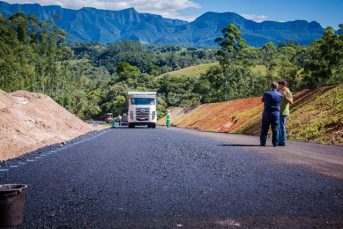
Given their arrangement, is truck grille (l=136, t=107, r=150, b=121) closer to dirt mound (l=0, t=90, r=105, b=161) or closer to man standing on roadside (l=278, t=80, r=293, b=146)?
dirt mound (l=0, t=90, r=105, b=161)

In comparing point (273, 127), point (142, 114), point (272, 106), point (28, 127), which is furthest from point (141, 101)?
point (272, 106)

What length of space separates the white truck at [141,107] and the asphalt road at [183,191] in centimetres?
Result: 2471

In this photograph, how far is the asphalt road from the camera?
4.77 metres

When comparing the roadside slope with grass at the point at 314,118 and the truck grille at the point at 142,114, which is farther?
the truck grille at the point at 142,114

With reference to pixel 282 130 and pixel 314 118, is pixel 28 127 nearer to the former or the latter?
pixel 282 130

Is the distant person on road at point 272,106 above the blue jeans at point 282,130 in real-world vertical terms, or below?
above

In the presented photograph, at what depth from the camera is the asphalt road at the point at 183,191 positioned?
15.6 ft

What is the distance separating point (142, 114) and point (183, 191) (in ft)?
96.2

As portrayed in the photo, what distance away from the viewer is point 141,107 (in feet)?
116

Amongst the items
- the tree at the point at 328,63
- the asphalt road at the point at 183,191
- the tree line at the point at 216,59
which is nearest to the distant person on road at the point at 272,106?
the asphalt road at the point at 183,191

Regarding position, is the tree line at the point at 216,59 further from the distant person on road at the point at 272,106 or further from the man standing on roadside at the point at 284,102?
the distant person on road at the point at 272,106

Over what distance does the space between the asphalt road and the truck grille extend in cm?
2470

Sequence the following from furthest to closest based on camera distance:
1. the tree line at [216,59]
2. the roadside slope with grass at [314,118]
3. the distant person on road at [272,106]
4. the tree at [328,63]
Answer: the tree line at [216,59] → the tree at [328,63] → the roadside slope with grass at [314,118] → the distant person on road at [272,106]

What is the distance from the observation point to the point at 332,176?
296 inches
